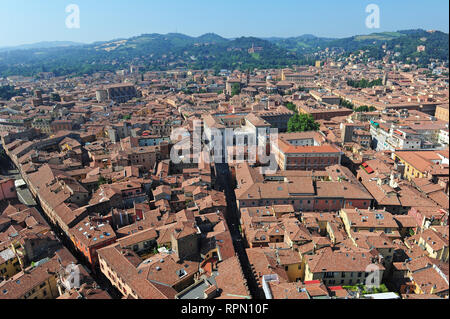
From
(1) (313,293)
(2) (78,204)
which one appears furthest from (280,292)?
(2) (78,204)

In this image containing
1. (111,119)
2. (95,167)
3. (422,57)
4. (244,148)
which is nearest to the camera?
(95,167)

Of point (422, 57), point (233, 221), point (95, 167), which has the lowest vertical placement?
point (233, 221)

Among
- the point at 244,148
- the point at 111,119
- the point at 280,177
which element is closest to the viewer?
the point at 280,177
